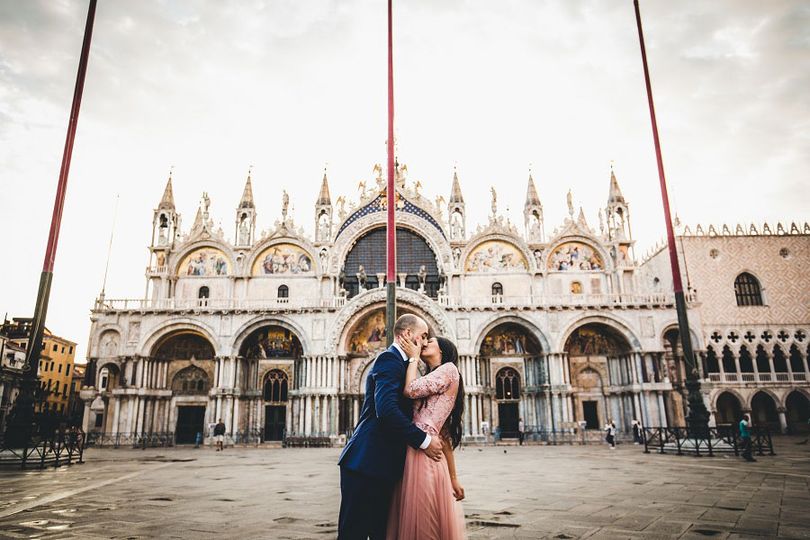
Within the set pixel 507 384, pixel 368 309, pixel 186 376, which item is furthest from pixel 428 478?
pixel 186 376

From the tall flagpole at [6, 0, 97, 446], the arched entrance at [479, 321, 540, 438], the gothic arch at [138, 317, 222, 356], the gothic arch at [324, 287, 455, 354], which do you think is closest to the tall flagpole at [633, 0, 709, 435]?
the arched entrance at [479, 321, 540, 438]

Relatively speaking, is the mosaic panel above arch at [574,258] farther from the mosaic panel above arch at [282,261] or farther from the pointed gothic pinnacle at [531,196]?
the mosaic panel above arch at [282,261]

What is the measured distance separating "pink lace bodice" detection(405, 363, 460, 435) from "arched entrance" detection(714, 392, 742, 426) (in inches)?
1467

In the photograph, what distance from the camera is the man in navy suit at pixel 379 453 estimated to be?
3.99 metres

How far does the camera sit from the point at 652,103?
19.0 meters

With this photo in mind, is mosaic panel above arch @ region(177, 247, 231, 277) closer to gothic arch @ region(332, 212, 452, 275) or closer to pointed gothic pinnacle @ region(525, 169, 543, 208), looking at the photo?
gothic arch @ region(332, 212, 452, 275)

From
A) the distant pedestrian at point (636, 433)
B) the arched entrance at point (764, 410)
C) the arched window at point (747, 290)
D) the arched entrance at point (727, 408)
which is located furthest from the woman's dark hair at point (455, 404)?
the arched entrance at point (764, 410)

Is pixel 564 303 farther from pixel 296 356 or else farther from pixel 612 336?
pixel 296 356

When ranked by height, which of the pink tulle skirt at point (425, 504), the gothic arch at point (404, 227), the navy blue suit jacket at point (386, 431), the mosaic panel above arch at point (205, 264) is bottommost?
the pink tulle skirt at point (425, 504)

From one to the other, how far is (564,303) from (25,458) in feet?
83.5

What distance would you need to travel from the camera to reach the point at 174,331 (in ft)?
99.4

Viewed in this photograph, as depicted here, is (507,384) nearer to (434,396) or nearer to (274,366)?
(274,366)

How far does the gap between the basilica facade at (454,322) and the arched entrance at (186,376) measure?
0.10 metres

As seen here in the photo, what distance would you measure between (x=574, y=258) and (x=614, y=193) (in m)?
5.38
